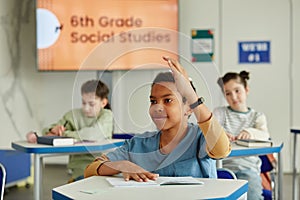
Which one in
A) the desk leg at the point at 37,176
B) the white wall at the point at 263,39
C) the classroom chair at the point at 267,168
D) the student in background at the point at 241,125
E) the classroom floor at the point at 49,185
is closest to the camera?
the desk leg at the point at 37,176

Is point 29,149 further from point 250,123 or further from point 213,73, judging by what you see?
point 213,73

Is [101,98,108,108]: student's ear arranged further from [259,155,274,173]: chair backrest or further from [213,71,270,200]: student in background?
[259,155,274,173]: chair backrest

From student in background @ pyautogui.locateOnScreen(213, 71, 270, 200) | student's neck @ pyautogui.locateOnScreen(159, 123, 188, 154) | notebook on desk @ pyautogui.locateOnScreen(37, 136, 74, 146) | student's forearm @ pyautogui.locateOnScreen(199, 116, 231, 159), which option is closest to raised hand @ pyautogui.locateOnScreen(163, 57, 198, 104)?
student's forearm @ pyautogui.locateOnScreen(199, 116, 231, 159)

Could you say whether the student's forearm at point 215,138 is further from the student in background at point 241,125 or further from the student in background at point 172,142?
the student in background at point 241,125

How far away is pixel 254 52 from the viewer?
262 inches

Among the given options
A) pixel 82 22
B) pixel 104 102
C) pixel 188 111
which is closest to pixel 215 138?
pixel 188 111

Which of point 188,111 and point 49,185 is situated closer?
point 188,111

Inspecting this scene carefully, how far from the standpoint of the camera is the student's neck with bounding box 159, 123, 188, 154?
2090mm

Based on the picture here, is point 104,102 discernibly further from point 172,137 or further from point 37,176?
point 37,176

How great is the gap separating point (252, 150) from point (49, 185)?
3.02 meters

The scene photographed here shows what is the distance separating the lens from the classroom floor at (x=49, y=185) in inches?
210

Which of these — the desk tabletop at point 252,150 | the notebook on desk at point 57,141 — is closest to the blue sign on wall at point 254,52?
the desk tabletop at point 252,150

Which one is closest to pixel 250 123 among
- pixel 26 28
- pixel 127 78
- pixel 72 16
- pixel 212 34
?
pixel 127 78

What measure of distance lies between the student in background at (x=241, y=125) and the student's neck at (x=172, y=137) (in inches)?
59.5
